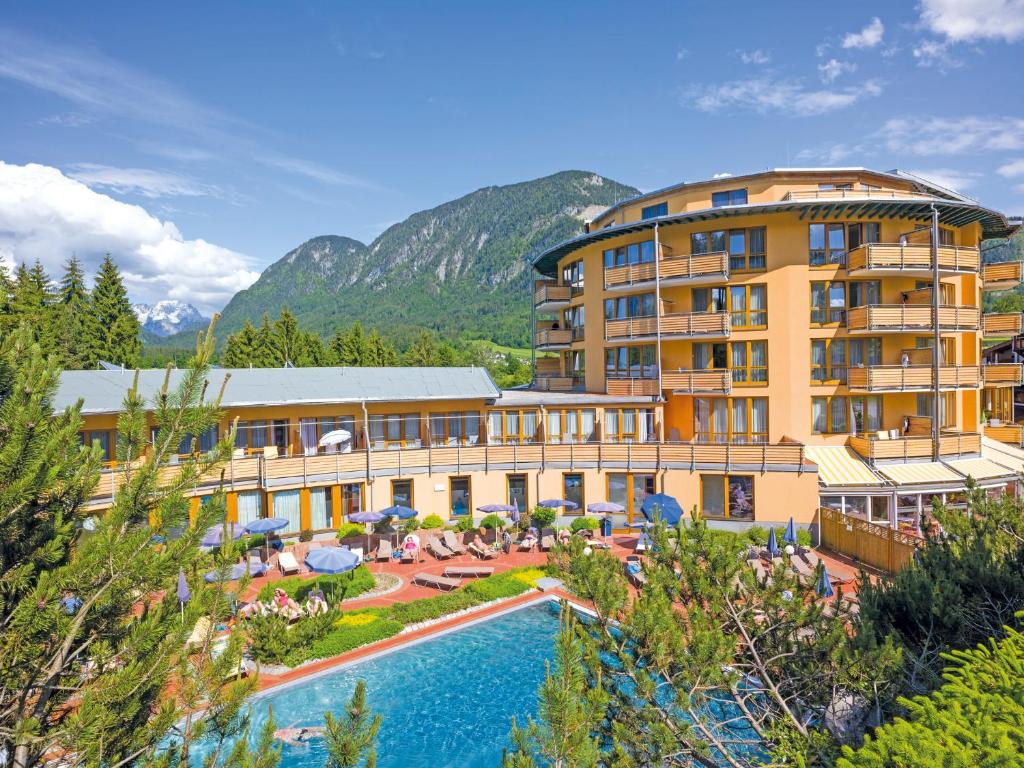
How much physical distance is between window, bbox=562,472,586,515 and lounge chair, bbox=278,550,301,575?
13.4m

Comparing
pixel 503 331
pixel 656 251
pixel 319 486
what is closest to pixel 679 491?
pixel 656 251

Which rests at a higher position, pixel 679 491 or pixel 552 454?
pixel 552 454

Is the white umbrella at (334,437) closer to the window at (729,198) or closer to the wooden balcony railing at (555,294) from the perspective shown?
the wooden balcony railing at (555,294)

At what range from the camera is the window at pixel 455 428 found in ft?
107

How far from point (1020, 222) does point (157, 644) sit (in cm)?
4381

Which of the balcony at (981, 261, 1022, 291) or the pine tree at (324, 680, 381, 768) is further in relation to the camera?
the balcony at (981, 261, 1022, 291)

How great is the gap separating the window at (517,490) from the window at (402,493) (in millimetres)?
5022

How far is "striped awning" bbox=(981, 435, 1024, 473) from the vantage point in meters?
29.2

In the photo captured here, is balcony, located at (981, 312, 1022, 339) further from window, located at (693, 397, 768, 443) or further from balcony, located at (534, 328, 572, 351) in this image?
balcony, located at (534, 328, 572, 351)

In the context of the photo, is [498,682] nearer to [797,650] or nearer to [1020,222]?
[797,650]

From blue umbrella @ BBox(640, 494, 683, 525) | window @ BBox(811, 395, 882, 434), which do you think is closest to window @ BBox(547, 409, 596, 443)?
blue umbrella @ BBox(640, 494, 683, 525)

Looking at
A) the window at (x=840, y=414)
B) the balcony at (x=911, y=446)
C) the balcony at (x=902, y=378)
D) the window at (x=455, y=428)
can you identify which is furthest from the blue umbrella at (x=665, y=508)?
the balcony at (x=902, y=378)

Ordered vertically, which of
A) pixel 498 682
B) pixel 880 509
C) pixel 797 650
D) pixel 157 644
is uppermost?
pixel 157 644

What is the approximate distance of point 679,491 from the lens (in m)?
29.2
